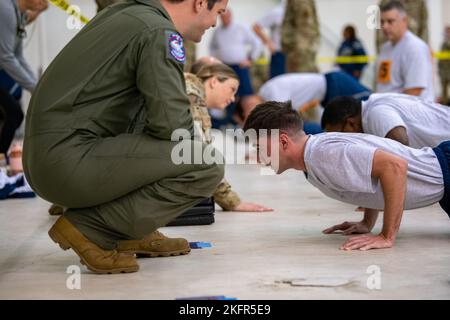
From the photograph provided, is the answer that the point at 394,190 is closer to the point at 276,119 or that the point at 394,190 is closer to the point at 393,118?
the point at 276,119

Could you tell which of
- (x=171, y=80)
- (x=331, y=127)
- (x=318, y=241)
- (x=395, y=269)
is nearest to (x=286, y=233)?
(x=318, y=241)

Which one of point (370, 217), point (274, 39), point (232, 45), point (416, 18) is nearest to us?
point (370, 217)

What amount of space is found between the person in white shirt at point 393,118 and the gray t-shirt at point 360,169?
61cm

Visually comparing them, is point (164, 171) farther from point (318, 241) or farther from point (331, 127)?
point (331, 127)

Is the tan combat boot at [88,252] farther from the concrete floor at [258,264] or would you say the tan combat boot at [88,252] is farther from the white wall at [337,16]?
the white wall at [337,16]

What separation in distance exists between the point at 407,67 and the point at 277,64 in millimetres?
5932

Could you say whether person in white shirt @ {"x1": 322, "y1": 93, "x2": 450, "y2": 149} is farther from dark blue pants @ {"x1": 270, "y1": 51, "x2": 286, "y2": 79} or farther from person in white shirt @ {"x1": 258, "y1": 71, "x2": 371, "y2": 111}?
dark blue pants @ {"x1": 270, "y1": 51, "x2": 286, "y2": 79}

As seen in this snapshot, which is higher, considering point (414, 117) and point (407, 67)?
point (414, 117)

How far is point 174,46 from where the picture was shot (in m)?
2.78

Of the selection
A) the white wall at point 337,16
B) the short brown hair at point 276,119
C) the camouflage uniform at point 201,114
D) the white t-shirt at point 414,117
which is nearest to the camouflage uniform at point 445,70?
the white wall at point 337,16

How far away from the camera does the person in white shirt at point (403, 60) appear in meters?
6.20

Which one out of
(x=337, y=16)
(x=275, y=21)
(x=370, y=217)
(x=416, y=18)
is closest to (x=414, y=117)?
(x=370, y=217)

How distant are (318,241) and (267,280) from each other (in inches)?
32.0
